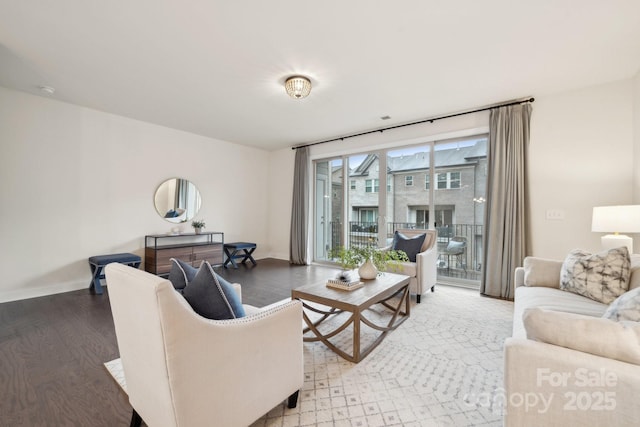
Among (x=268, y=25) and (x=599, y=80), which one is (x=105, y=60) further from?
(x=599, y=80)

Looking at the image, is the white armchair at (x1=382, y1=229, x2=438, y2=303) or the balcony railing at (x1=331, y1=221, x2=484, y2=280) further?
the balcony railing at (x1=331, y1=221, x2=484, y2=280)

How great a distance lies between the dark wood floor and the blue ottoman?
0.47ft

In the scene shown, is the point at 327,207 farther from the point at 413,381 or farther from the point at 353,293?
the point at 413,381

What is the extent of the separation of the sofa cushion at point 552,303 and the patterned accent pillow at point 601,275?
0.21 ft

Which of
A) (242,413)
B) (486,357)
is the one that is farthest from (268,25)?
(486,357)

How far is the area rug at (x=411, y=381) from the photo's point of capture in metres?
1.49

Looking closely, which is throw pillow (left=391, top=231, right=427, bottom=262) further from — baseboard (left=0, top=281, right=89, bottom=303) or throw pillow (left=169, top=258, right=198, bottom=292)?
baseboard (left=0, top=281, right=89, bottom=303)

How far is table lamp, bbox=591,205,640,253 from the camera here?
2461mm

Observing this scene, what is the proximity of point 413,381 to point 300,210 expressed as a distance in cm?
439

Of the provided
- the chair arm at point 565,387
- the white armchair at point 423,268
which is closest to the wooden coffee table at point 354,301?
the white armchair at point 423,268

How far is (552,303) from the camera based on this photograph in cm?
190

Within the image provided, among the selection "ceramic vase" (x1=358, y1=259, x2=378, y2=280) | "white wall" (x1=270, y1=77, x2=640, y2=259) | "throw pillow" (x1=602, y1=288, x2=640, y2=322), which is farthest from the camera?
"white wall" (x1=270, y1=77, x2=640, y2=259)

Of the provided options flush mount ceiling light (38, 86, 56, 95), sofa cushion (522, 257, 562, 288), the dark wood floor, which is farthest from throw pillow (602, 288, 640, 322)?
flush mount ceiling light (38, 86, 56, 95)

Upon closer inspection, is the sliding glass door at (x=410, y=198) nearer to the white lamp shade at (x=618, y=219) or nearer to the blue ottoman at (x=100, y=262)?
the white lamp shade at (x=618, y=219)
